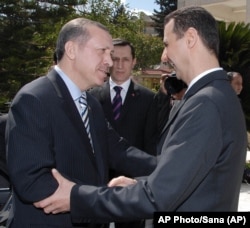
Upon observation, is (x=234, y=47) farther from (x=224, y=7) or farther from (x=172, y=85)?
(x=224, y=7)

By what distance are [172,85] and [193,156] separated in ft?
8.00

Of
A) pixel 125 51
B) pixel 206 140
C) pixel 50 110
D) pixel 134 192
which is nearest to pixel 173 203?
pixel 134 192

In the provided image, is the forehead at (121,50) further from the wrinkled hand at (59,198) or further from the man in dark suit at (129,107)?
the wrinkled hand at (59,198)

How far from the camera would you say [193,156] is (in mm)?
1565

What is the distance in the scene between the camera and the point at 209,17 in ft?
5.99

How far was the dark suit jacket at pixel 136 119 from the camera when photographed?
383 centimetres

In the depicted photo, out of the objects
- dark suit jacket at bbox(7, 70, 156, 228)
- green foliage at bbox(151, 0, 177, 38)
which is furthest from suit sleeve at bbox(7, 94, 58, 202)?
green foliage at bbox(151, 0, 177, 38)

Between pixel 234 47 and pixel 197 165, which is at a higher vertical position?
pixel 197 165

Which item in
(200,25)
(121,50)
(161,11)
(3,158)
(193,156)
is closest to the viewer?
(193,156)

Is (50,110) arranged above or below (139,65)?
above

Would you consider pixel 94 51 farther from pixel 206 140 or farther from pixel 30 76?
pixel 30 76

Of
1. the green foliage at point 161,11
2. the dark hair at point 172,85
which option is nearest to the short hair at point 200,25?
the dark hair at point 172,85

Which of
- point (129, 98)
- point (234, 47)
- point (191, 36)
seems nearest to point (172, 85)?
point (129, 98)

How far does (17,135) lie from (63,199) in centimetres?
33
